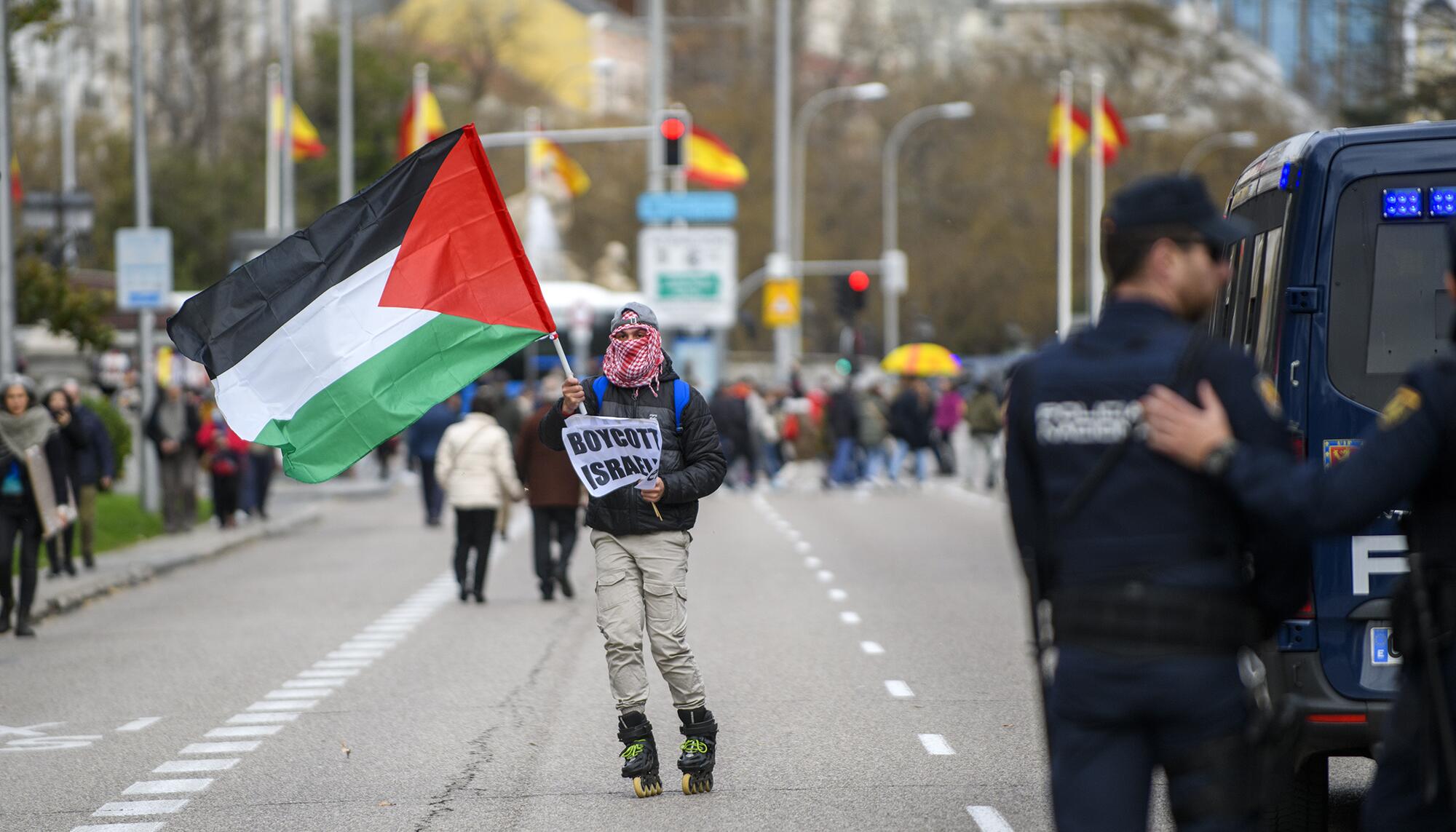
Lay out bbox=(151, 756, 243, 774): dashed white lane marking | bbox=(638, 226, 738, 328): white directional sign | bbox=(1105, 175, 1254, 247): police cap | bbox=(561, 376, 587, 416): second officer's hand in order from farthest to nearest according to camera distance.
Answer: bbox=(638, 226, 738, 328): white directional sign → bbox=(151, 756, 243, 774): dashed white lane marking → bbox=(561, 376, 587, 416): second officer's hand → bbox=(1105, 175, 1254, 247): police cap

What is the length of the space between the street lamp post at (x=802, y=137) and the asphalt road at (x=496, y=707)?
104 feet

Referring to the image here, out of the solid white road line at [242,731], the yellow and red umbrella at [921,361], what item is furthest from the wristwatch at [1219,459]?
the yellow and red umbrella at [921,361]

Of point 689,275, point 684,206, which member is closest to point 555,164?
point 689,275

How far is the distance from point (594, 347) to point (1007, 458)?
50.3 metres

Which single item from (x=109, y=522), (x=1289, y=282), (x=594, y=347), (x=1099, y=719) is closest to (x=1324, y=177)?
(x=1289, y=282)

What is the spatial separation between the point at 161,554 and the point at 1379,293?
17066 mm

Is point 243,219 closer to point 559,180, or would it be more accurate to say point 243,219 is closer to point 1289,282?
point 559,180

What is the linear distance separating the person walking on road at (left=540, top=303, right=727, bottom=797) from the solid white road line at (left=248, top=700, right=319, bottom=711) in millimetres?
3306

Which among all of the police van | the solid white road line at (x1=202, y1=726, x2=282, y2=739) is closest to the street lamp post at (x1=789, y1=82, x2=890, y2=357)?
the solid white road line at (x1=202, y1=726, x2=282, y2=739)

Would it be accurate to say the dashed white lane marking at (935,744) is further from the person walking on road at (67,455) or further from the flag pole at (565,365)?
the person walking on road at (67,455)

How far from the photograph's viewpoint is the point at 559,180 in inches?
2186

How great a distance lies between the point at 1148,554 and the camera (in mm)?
4121

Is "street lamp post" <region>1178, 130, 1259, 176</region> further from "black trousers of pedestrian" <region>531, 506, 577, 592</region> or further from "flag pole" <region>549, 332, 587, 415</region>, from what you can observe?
"flag pole" <region>549, 332, 587, 415</region>

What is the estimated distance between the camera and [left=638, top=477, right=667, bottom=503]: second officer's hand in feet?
26.5
